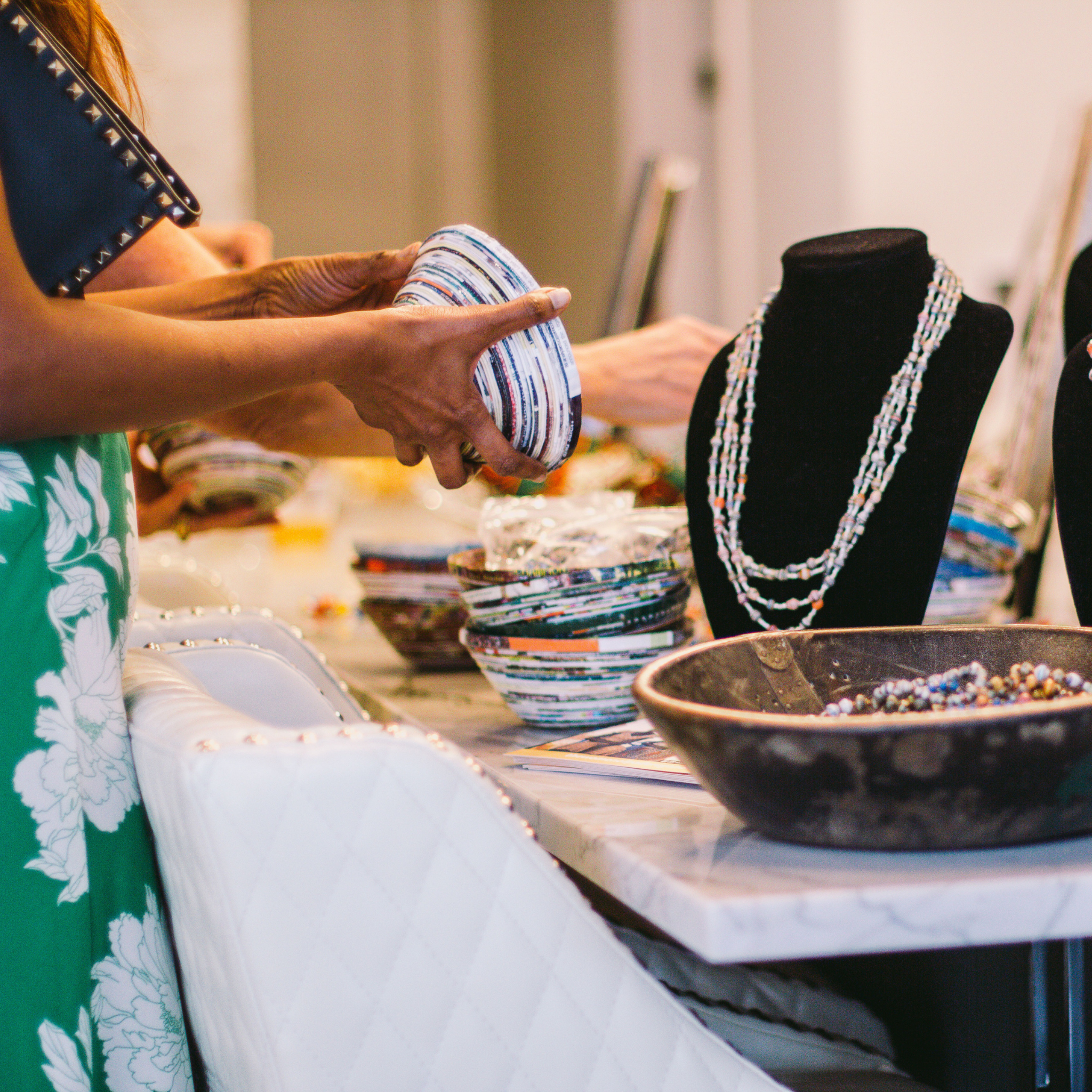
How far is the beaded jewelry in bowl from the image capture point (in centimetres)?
86

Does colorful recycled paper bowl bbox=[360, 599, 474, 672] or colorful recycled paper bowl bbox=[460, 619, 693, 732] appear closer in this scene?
colorful recycled paper bowl bbox=[460, 619, 693, 732]

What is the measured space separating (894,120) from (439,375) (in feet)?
6.97

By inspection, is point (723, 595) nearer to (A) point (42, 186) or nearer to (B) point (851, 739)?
(B) point (851, 739)

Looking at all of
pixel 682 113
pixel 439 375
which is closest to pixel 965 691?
pixel 439 375

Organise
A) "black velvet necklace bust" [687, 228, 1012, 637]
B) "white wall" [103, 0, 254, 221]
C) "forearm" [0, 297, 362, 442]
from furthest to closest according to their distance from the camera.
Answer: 1. "white wall" [103, 0, 254, 221]
2. "black velvet necklace bust" [687, 228, 1012, 637]
3. "forearm" [0, 297, 362, 442]

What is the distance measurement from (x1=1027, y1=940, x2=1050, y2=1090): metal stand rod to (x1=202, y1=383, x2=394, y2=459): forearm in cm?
74

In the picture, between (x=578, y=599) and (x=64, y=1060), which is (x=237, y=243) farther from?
(x=64, y=1060)

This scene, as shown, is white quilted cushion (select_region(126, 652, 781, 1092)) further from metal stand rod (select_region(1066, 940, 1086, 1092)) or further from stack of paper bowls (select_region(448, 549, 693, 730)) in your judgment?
stack of paper bowls (select_region(448, 549, 693, 730))

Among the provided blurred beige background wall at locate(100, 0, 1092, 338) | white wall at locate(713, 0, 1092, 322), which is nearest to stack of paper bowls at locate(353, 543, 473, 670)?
blurred beige background wall at locate(100, 0, 1092, 338)

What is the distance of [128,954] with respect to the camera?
0.63 metres

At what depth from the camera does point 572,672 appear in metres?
0.90

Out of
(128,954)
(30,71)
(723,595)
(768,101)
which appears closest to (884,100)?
(768,101)

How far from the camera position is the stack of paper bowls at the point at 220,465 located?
130cm

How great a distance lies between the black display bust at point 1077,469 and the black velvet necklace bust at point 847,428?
6cm
